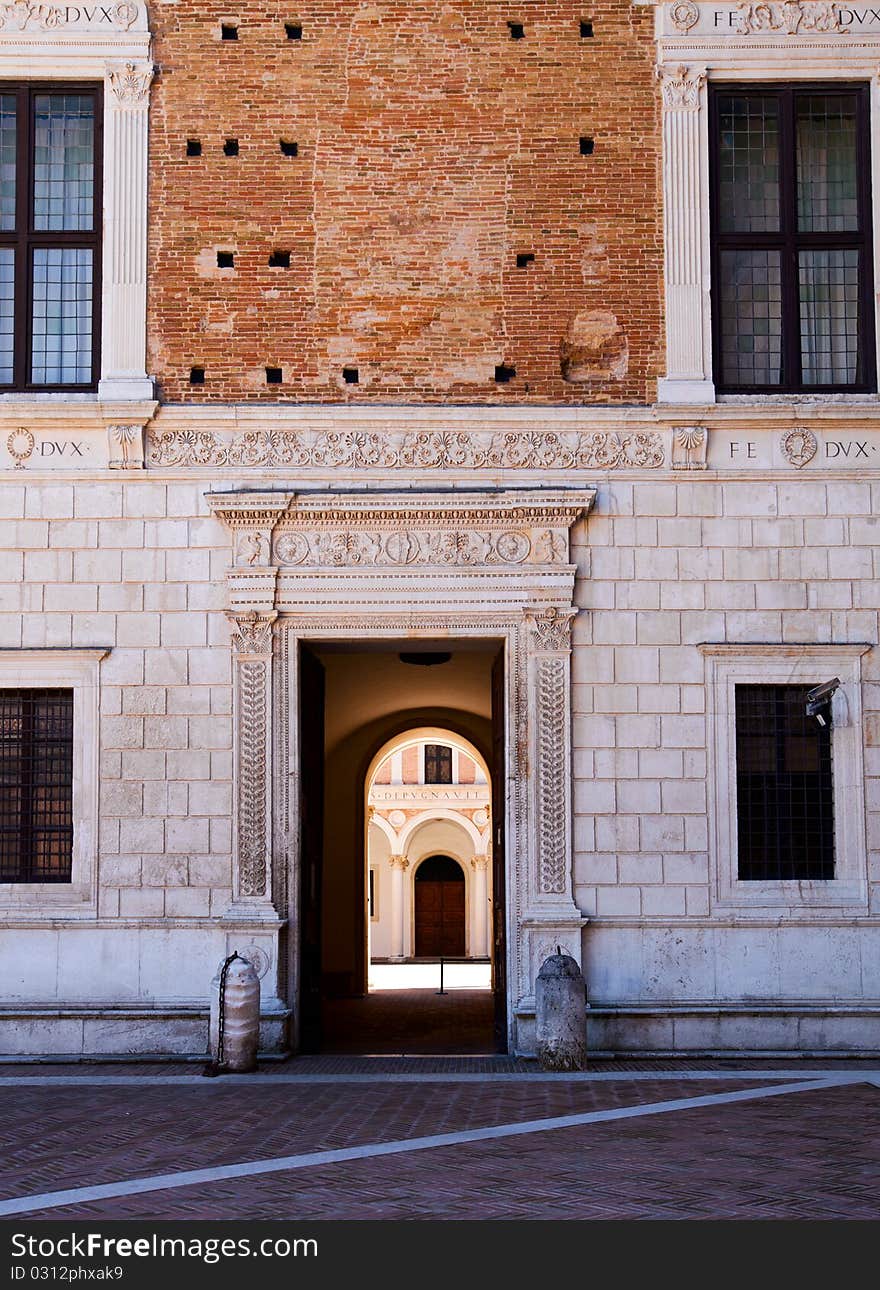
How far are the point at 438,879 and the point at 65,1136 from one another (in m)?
33.9

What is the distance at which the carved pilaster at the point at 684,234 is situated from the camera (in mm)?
15047

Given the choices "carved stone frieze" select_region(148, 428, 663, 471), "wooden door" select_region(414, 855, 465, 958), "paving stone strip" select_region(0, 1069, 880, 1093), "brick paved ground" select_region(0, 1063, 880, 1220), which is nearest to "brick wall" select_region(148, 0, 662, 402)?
"carved stone frieze" select_region(148, 428, 663, 471)

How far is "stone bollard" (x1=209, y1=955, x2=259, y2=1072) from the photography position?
13312mm

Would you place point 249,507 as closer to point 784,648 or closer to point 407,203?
point 407,203

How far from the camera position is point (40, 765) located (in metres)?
Result: 14.9

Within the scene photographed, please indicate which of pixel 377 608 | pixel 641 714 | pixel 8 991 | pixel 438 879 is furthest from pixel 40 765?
pixel 438 879

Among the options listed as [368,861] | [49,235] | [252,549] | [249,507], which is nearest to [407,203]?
[249,507]

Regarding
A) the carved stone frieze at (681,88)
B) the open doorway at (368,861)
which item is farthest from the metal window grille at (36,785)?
the carved stone frieze at (681,88)

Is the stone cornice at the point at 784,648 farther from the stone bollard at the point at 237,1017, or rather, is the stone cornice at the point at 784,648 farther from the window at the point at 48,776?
the window at the point at 48,776

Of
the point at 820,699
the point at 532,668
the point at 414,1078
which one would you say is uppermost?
the point at 532,668

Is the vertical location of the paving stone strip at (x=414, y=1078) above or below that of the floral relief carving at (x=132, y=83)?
below

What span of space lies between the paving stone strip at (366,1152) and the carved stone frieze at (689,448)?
18.6 ft

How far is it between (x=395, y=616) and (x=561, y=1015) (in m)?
3.91

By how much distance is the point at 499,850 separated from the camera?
15469 mm
